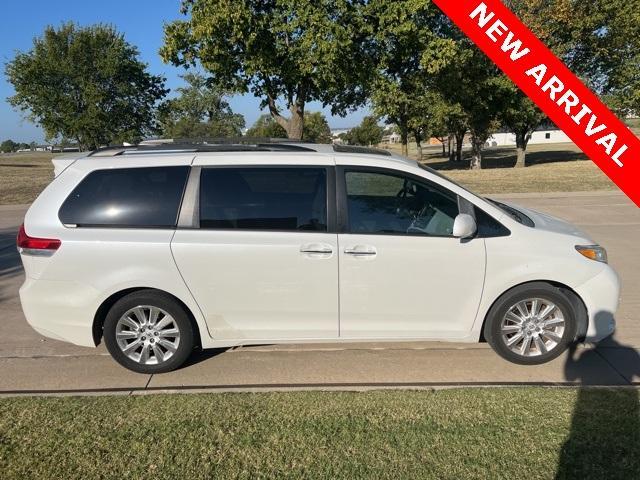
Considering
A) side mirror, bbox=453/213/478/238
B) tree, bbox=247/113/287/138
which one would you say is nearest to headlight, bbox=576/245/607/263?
side mirror, bbox=453/213/478/238

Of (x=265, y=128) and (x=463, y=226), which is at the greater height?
(x=265, y=128)

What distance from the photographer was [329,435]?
303 cm

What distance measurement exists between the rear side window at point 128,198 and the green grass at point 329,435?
135 centimetres

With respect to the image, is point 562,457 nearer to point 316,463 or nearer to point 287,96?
point 316,463

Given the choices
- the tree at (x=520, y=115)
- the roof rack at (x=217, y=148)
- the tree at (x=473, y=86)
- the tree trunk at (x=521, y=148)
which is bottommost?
the roof rack at (x=217, y=148)

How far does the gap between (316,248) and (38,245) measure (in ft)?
7.10

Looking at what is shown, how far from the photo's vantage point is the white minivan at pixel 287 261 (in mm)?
3838

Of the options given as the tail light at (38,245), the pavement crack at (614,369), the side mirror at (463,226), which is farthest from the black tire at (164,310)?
the pavement crack at (614,369)

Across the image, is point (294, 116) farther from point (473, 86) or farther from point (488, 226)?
point (488, 226)

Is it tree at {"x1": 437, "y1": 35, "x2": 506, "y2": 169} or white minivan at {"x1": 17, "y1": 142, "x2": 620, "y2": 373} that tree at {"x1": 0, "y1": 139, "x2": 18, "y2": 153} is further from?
white minivan at {"x1": 17, "y1": 142, "x2": 620, "y2": 373}

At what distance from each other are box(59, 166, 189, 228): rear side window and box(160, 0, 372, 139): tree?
1496 centimetres

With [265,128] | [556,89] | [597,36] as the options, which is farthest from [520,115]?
[265,128]

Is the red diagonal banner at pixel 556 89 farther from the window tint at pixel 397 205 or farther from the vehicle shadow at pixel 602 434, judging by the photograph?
the window tint at pixel 397 205

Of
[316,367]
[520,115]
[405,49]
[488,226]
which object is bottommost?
[316,367]
